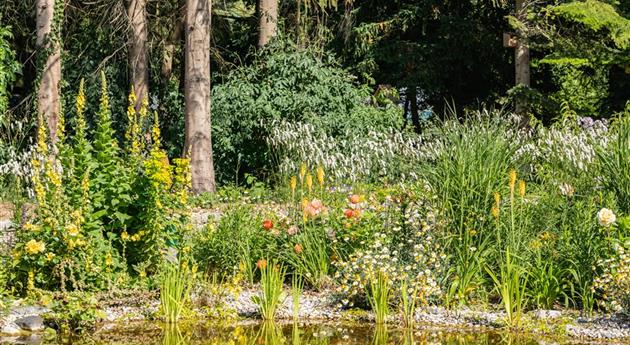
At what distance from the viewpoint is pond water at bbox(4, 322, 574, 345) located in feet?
21.4

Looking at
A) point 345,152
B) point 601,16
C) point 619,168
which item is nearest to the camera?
point 619,168

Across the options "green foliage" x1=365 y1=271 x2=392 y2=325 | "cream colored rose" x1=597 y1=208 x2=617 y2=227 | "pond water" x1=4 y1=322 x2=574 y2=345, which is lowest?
"pond water" x1=4 y1=322 x2=574 y2=345

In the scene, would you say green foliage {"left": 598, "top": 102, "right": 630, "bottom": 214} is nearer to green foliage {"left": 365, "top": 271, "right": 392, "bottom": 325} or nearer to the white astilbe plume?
the white astilbe plume

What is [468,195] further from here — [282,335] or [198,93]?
[198,93]

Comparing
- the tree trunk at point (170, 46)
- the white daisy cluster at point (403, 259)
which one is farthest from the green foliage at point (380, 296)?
the tree trunk at point (170, 46)

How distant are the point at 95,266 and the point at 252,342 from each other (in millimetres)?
1505

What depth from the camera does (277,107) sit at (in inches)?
642

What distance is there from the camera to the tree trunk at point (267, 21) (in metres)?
18.3

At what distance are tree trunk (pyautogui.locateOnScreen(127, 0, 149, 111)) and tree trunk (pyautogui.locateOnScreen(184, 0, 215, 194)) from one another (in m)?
2.59

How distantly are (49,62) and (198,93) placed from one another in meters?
2.56

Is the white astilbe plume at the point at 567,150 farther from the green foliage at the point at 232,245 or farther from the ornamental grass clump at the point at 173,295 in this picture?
the ornamental grass clump at the point at 173,295

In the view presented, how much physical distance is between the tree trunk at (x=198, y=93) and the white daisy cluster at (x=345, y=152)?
3.53 ft

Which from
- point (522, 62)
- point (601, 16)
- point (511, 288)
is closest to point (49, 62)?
point (522, 62)

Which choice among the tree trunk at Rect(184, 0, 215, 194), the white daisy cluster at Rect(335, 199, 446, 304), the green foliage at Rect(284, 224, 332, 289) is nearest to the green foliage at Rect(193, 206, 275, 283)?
the green foliage at Rect(284, 224, 332, 289)
